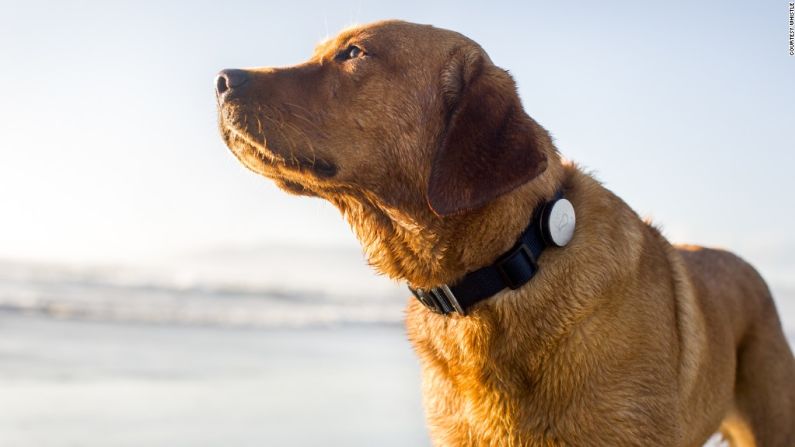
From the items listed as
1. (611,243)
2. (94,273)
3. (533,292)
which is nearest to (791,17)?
(611,243)

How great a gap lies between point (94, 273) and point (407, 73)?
14.9 meters

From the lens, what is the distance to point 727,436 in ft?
15.6

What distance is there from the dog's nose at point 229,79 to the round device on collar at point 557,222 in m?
1.27

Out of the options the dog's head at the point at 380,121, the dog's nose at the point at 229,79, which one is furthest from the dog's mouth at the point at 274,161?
the dog's nose at the point at 229,79

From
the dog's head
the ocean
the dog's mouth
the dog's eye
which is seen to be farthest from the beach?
the dog's eye

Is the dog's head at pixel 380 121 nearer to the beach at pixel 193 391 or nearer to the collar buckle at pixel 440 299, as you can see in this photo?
the collar buckle at pixel 440 299

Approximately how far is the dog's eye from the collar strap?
96 centimetres

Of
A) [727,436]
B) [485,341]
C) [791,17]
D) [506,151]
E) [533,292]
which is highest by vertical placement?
[791,17]

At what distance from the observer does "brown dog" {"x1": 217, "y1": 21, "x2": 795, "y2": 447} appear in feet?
10.6

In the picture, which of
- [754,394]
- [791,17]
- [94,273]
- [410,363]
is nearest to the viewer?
[754,394]

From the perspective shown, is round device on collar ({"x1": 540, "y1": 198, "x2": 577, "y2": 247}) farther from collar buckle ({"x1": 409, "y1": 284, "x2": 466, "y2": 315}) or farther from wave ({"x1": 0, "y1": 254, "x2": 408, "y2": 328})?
wave ({"x1": 0, "y1": 254, "x2": 408, "y2": 328})

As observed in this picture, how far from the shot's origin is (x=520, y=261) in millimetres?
3234

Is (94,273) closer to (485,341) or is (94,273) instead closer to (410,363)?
(410,363)

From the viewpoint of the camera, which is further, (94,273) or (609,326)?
(94,273)
